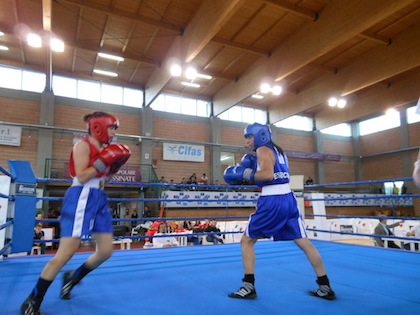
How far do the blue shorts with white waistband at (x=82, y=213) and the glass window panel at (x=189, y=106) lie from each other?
40.4ft

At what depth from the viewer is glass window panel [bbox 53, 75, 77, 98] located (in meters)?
11.7

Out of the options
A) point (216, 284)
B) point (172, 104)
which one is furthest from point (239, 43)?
point (216, 284)

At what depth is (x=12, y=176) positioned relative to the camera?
2.90 meters

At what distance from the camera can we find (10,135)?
1067 centimetres

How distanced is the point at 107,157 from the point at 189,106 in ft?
41.4

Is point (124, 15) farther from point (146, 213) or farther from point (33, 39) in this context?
point (146, 213)

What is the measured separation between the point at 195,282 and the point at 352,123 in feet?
59.5

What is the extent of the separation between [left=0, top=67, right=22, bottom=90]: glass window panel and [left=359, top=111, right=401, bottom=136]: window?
16.5 metres

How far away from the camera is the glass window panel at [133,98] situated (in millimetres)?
12944

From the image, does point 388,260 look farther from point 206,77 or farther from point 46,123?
point 46,123

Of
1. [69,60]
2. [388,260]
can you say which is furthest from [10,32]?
[388,260]

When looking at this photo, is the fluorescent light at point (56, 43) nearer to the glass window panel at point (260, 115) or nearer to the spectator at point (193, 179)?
the spectator at point (193, 179)

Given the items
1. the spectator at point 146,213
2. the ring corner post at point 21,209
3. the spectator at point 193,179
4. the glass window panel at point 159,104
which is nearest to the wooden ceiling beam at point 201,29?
the glass window panel at point 159,104

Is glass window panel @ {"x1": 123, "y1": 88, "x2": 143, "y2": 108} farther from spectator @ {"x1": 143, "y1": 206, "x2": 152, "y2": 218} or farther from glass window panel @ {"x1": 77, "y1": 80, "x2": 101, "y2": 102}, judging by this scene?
spectator @ {"x1": 143, "y1": 206, "x2": 152, "y2": 218}
